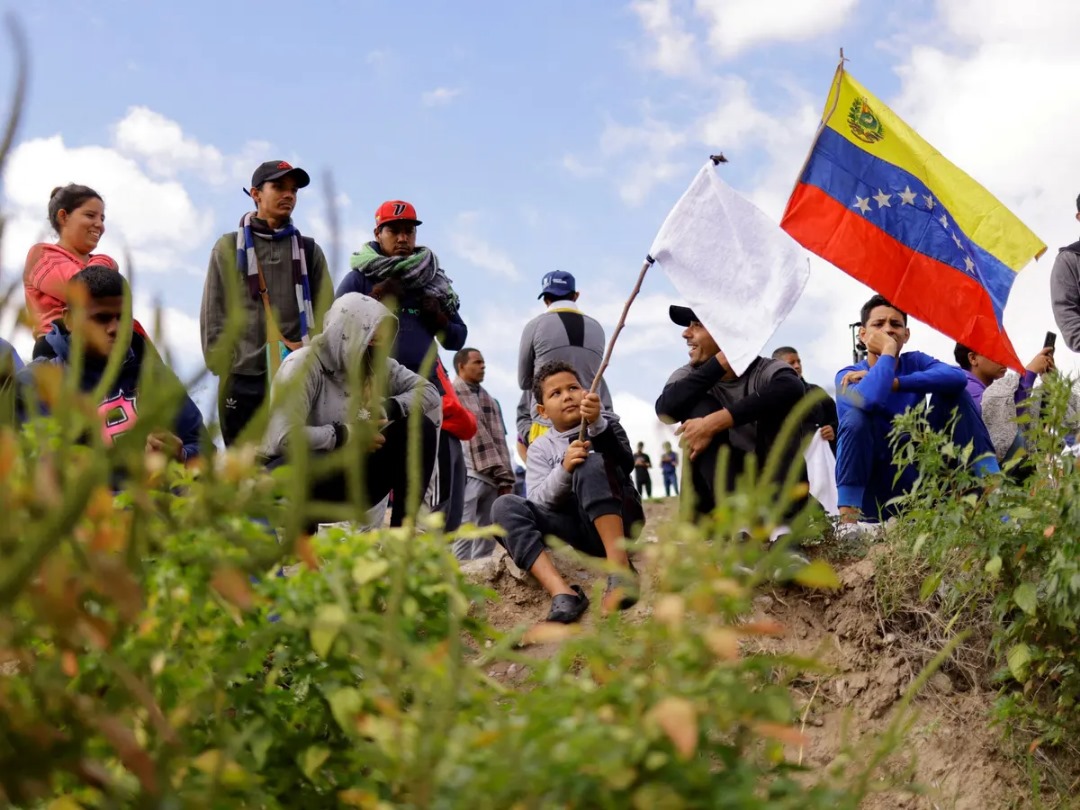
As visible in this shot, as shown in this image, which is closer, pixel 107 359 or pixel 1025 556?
pixel 1025 556

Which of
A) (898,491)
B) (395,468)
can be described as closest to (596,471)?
(395,468)

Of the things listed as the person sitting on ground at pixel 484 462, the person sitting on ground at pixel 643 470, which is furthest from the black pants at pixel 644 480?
the person sitting on ground at pixel 484 462

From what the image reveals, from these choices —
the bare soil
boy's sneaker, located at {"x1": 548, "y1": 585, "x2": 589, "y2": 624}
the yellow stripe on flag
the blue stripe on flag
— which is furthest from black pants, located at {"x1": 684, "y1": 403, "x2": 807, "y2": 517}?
the yellow stripe on flag

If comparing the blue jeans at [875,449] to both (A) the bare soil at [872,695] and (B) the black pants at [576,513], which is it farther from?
(B) the black pants at [576,513]

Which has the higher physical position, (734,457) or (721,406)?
(721,406)

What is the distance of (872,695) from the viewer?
4.45m

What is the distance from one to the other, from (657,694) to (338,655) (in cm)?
62

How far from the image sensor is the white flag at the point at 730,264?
5066 mm

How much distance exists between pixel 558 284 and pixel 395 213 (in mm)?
1257

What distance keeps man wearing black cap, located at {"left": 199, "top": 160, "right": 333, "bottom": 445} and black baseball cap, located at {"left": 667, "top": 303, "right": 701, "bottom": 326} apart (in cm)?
162

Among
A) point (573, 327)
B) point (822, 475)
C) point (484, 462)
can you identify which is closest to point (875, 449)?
point (822, 475)

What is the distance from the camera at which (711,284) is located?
5.20 m

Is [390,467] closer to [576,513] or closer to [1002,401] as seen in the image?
[576,513]

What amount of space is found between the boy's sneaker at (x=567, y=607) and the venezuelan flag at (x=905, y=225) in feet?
7.49
